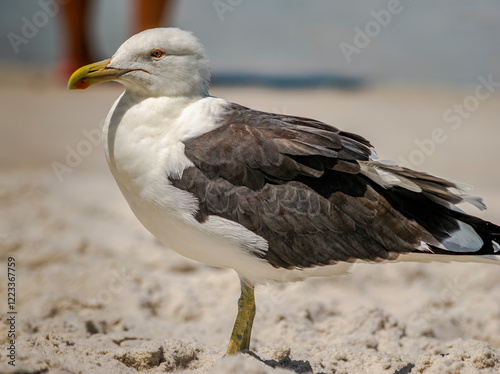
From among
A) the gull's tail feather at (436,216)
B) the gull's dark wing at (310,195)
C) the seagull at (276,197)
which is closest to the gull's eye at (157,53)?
the seagull at (276,197)

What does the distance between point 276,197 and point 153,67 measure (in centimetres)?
111

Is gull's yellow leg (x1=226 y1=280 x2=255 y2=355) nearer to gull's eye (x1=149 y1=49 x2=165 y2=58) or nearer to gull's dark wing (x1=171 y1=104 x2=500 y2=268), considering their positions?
gull's dark wing (x1=171 y1=104 x2=500 y2=268)

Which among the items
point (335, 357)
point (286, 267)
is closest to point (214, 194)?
point (286, 267)

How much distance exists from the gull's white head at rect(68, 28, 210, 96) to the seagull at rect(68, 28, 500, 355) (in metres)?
0.14

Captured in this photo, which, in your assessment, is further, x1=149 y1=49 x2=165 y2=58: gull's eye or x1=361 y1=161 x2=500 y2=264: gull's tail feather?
x1=149 y1=49 x2=165 y2=58: gull's eye

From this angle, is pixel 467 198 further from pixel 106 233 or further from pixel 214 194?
pixel 106 233

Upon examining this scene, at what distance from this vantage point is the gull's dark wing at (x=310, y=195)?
3652 mm

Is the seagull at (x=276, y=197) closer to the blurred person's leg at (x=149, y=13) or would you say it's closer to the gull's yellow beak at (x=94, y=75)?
the gull's yellow beak at (x=94, y=75)

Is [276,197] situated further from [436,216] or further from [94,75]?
[94,75]

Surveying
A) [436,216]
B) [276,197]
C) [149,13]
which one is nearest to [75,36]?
[149,13]

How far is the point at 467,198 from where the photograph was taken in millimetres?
3842

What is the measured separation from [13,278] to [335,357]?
3.03 m

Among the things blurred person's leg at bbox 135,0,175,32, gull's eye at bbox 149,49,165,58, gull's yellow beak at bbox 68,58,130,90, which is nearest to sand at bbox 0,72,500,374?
gull's yellow beak at bbox 68,58,130,90

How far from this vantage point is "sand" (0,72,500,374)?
3.68m
